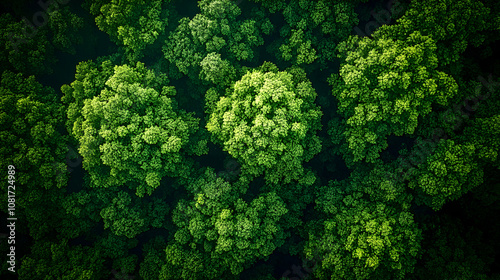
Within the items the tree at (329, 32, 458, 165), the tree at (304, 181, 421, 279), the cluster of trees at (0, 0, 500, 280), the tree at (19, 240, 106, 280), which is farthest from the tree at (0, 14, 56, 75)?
the tree at (304, 181, 421, 279)

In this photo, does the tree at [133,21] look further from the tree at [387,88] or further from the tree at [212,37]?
the tree at [387,88]

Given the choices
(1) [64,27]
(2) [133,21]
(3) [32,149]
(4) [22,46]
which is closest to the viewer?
(3) [32,149]

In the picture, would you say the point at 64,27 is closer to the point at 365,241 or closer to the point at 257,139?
the point at 257,139

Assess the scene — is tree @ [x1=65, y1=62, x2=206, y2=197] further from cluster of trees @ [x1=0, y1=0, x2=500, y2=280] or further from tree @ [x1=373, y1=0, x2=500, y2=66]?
tree @ [x1=373, y1=0, x2=500, y2=66]

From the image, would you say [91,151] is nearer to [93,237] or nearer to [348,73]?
[93,237]

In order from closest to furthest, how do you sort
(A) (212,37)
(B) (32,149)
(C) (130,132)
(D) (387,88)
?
(D) (387,88) → (C) (130,132) → (B) (32,149) → (A) (212,37)

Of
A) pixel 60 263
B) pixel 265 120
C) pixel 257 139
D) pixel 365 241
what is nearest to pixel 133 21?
pixel 265 120

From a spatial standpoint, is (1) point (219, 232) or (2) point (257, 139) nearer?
(2) point (257, 139)

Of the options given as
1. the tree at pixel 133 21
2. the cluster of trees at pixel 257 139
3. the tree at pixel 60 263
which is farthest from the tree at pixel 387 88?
the tree at pixel 60 263
